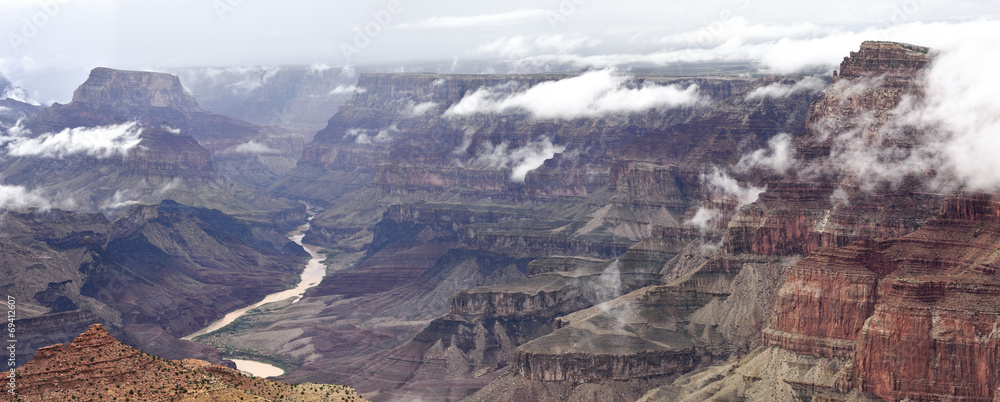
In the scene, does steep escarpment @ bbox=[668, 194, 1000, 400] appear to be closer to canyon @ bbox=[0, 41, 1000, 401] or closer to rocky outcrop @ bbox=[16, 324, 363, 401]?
canyon @ bbox=[0, 41, 1000, 401]

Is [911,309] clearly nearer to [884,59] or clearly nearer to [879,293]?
[879,293]

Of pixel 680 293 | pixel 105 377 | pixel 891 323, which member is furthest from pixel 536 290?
pixel 105 377

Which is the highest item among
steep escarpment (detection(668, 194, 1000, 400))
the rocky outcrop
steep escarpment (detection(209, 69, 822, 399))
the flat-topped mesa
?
the flat-topped mesa

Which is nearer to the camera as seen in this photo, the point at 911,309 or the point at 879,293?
the point at 911,309

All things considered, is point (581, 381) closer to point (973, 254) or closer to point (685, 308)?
point (685, 308)

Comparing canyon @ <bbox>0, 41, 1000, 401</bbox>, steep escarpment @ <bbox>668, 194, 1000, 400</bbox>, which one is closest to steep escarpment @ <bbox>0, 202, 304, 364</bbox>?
canyon @ <bbox>0, 41, 1000, 401</bbox>

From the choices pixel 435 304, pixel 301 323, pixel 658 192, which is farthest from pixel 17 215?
pixel 658 192
